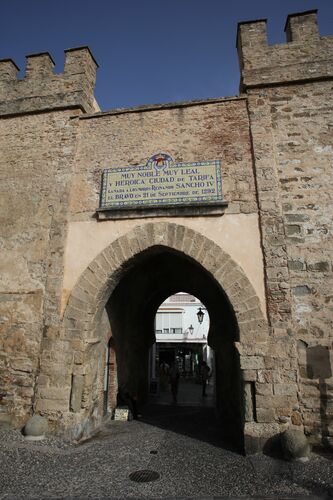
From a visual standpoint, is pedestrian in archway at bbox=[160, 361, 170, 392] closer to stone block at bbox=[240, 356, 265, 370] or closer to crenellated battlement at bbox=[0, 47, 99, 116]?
stone block at bbox=[240, 356, 265, 370]

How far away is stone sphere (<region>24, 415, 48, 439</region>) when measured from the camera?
4.35 m

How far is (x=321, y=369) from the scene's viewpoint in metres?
4.19

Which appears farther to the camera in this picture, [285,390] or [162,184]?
[162,184]

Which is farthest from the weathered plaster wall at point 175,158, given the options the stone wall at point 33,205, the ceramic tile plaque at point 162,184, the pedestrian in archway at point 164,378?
the pedestrian in archway at point 164,378

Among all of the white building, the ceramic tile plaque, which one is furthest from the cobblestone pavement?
the white building

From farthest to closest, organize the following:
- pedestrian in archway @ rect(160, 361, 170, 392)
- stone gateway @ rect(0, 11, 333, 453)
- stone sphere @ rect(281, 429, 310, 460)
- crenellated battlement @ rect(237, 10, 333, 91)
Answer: pedestrian in archway @ rect(160, 361, 170, 392) < crenellated battlement @ rect(237, 10, 333, 91) < stone gateway @ rect(0, 11, 333, 453) < stone sphere @ rect(281, 429, 310, 460)

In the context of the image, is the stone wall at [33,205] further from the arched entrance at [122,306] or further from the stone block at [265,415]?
the stone block at [265,415]

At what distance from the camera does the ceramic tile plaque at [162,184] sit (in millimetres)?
5074

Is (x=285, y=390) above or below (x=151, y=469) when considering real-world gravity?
above

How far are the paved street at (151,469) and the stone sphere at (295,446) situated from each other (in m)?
0.08

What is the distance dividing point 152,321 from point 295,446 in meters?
5.38

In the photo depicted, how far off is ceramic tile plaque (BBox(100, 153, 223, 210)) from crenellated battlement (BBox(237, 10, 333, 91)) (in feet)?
5.55

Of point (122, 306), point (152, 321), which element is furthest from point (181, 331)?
point (122, 306)

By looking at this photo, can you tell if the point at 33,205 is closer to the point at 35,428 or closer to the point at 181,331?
the point at 35,428
